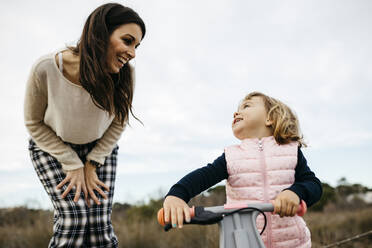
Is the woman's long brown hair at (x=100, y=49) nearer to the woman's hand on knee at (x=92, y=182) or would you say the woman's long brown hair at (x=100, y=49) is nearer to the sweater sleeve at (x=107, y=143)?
the sweater sleeve at (x=107, y=143)

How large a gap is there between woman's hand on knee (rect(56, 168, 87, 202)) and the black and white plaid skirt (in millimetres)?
33

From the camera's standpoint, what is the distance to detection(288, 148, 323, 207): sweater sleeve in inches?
66.1

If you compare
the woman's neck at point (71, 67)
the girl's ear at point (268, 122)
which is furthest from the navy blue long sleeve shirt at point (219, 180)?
the woman's neck at point (71, 67)

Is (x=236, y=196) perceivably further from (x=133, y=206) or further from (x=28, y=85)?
(x=133, y=206)

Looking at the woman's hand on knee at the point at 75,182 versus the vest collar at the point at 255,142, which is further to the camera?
the woman's hand on knee at the point at 75,182

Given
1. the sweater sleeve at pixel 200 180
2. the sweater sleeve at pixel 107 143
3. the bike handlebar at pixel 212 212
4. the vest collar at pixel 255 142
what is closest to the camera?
the bike handlebar at pixel 212 212

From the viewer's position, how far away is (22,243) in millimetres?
4938

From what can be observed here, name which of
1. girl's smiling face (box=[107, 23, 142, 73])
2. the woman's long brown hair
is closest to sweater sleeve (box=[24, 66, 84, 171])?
the woman's long brown hair

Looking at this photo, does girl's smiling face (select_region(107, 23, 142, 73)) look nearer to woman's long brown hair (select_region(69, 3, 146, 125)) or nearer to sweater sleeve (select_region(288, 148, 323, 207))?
woman's long brown hair (select_region(69, 3, 146, 125))

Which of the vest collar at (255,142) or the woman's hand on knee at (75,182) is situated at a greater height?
the vest collar at (255,142)

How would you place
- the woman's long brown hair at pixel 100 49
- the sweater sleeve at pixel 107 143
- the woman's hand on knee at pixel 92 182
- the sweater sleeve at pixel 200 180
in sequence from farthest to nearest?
the sweater sleeve at pixel 107 143 → the woman's hand on knee at pixel 92 182 → the woman's long brown hair at pixel 100 49 → the sweater sleeve at pixel 200 180

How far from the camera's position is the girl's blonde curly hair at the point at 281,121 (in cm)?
206

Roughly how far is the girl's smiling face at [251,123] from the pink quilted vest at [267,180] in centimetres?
11

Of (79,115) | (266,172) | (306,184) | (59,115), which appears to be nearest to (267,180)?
(266,172)
